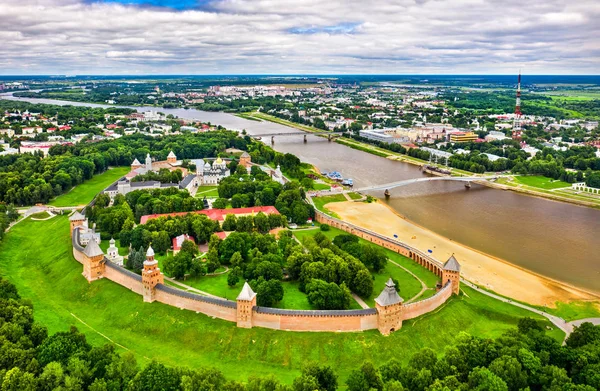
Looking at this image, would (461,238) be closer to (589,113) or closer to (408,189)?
(408,189)

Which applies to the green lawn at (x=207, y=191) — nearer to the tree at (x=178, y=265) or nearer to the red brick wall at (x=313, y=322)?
the tree at (x=178, y=265)

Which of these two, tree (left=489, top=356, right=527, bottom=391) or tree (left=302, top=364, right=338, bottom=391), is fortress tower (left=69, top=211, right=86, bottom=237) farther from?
tree (left=489, top=356, right=527, bottom=391)

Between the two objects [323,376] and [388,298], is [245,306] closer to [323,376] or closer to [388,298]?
[323,376]

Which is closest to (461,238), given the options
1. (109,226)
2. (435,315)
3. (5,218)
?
(435,315)

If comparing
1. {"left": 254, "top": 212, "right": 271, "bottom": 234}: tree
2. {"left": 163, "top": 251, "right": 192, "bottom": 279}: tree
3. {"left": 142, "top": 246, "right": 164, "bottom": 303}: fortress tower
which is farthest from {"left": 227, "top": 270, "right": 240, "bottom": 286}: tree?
{"left": 254, "top": 212, "right": 271, "bottom": 234}: tree

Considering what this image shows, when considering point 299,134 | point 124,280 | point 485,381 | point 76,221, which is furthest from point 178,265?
point 299,134

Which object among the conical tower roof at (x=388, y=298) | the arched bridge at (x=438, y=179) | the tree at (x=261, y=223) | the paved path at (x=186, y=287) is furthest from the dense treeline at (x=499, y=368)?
the arched bridge at (x=438, y=179)

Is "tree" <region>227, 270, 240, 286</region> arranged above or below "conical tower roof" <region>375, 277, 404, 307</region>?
below
